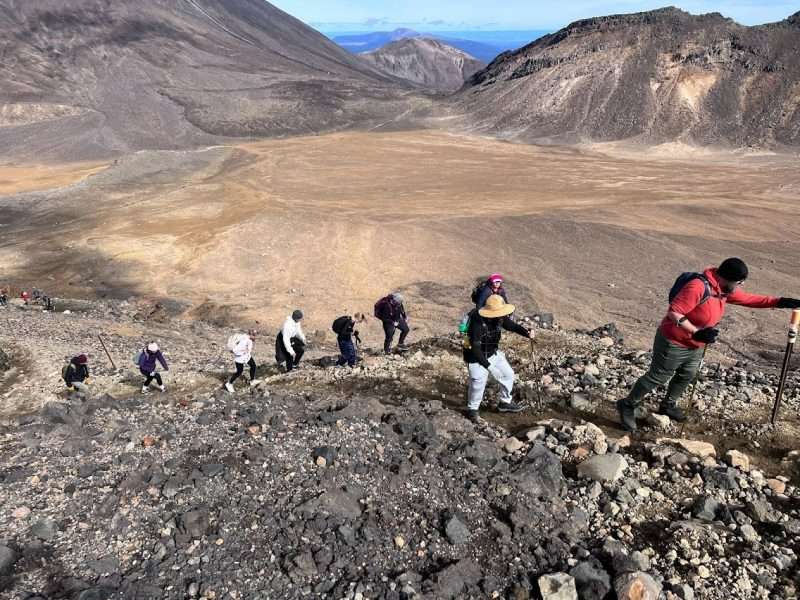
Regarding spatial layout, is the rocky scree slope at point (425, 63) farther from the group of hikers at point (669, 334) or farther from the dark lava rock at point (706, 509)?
the dark lava rock at point (706, 509)

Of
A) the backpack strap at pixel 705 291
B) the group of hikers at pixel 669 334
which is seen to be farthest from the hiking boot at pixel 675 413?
the backpack strap at pixel 705 291

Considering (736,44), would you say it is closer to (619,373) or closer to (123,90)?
(619,373)

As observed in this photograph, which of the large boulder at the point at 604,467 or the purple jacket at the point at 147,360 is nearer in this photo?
the large boulder at the point at 604,467

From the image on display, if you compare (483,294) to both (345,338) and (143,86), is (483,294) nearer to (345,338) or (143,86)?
(345,338)

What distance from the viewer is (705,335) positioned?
5055 mm

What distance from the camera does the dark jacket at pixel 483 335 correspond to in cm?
600

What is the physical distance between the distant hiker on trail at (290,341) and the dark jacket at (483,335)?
3.59m

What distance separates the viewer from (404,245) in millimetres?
21375

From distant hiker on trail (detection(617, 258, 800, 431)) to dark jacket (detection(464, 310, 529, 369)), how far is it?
1385 millimetres

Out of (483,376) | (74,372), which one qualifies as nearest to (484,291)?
(483,376)

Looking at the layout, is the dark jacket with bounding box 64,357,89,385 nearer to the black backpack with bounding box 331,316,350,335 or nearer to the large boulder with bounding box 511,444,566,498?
the black backpack with bounding box 331,316,350,335

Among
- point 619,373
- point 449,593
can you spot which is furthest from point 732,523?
point 619,373

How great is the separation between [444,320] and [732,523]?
36.5 ft

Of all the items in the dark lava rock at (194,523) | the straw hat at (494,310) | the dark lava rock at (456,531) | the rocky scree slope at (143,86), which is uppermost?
the rocky scree slope at (143,86)
